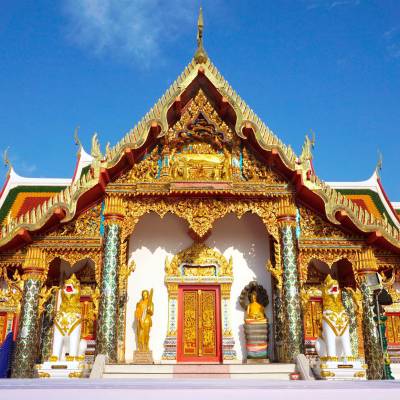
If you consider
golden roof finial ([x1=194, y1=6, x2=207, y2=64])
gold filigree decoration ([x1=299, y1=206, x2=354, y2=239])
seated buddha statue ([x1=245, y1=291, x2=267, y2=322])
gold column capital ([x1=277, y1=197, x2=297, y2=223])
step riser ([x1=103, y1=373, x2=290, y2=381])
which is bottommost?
step riser ([x1=103, y1=373, x2=290, y2=381])

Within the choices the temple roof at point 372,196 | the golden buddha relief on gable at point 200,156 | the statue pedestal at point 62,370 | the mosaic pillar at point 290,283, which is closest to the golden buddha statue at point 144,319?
the statue pedestal at point 62,370

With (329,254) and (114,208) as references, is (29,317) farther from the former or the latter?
(329,254)

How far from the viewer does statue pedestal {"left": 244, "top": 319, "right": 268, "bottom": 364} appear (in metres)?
8.89

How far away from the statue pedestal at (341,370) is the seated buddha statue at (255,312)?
5.92 ft

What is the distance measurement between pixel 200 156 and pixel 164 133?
0.88m

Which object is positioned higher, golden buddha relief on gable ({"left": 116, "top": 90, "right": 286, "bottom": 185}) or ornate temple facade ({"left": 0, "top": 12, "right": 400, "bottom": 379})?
golden buddha relief on gable ({"left": 116, "top": 90, "right": 286, "bottom": 185})

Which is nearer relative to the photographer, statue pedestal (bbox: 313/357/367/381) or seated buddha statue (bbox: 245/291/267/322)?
statue pedestal (bbox: 313/357/367/381)

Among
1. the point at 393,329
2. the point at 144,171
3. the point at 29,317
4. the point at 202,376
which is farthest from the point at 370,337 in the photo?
the point at 29,317

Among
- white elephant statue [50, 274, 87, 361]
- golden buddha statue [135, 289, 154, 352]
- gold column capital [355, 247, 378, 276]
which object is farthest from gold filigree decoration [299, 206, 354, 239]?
white elephant statue [50, 274, 87, 361]

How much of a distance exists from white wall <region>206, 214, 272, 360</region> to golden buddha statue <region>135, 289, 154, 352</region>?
176cm

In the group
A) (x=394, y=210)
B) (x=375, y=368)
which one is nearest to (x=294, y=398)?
(x=375, y=368)

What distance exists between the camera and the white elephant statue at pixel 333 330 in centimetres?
772

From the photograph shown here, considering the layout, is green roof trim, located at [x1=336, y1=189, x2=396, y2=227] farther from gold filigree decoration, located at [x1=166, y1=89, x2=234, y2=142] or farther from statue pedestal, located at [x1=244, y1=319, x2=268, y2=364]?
gold filigree decoration, located at [x1=166, y1=89, x2=234, y2=142]

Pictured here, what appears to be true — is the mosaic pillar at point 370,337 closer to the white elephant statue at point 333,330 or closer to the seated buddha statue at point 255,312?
the white elephant statue at point 333,330
